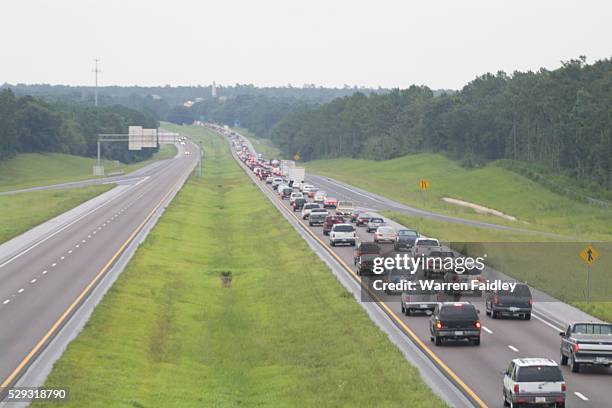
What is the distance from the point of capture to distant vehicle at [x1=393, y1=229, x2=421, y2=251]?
2783 inches

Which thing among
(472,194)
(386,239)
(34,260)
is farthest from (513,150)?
(34,260)

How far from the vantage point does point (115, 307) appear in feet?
159

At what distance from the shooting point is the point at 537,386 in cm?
2733

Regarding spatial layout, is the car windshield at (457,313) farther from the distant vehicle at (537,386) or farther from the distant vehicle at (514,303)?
the distant vehicle at (537,386)

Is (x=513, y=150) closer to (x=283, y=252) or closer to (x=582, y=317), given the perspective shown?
(x=283, y=252)

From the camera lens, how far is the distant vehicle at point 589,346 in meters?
33.2

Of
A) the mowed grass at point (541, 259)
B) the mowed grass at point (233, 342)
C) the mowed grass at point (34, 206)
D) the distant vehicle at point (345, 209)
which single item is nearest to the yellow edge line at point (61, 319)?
the mowed grass at point (233, 342)

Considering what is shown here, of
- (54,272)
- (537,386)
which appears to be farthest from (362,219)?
(537,386)

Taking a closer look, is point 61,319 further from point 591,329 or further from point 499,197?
point 499,197

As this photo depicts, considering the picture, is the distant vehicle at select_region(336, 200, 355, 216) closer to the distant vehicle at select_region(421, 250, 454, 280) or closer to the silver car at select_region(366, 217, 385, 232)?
the silver car at select_region(366, 217, 385, 232)

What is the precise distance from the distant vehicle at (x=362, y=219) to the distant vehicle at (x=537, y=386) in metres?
63.7

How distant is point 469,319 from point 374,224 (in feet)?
160

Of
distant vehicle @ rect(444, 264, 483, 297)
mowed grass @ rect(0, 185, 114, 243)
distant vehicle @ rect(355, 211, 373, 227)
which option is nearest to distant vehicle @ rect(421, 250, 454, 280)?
distant vehicle @ rect(444, 264, 483, 297)

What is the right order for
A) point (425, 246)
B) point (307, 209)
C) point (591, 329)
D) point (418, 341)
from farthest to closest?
point (307, 209) → point (425, 246) → point (418, 341) → point (591, 329)
